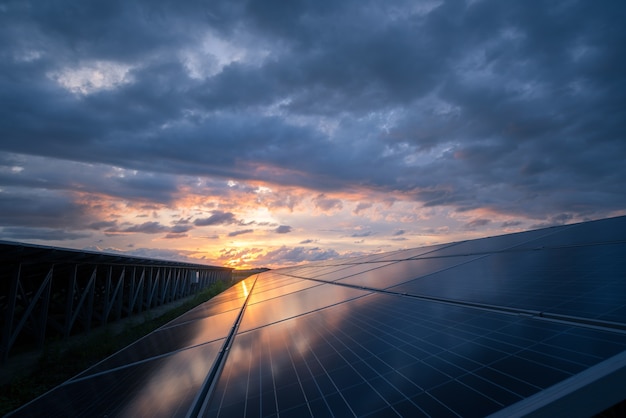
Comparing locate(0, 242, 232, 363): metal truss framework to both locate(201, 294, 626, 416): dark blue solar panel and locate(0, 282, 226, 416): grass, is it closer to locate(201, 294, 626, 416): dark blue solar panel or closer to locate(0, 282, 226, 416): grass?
locate(0, 282, 226, 416): grass

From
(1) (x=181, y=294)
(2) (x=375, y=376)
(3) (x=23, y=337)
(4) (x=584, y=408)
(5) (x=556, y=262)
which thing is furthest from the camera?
(1) (x=181, y=294)

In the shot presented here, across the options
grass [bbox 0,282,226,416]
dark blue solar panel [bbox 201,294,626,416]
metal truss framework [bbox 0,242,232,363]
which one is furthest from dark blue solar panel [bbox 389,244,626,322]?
metal truss framework [bbox 0,242,232,363]

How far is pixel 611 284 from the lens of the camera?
3449 mm

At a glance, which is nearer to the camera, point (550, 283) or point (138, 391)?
point (138, 391)

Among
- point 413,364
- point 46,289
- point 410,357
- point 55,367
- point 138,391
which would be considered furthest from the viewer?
point 46,289

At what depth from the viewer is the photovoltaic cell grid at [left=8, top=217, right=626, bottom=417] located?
1935mm

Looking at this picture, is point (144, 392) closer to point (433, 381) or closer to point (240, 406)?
point (240, 406)

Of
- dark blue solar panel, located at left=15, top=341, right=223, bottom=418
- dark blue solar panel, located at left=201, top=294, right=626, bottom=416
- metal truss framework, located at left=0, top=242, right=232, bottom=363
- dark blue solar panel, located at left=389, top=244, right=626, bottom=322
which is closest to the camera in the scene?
dark blue solar panel, located at left=201, top=294, right=626, bottom=416

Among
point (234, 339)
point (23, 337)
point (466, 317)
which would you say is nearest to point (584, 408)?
point (466, 317)

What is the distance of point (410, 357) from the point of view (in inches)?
106

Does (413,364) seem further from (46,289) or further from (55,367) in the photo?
(46,289)

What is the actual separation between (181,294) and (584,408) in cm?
4595

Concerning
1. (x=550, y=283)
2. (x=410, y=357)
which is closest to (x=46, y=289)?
(x=410, y=357)

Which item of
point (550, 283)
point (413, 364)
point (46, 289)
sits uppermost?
point (550, 283)
